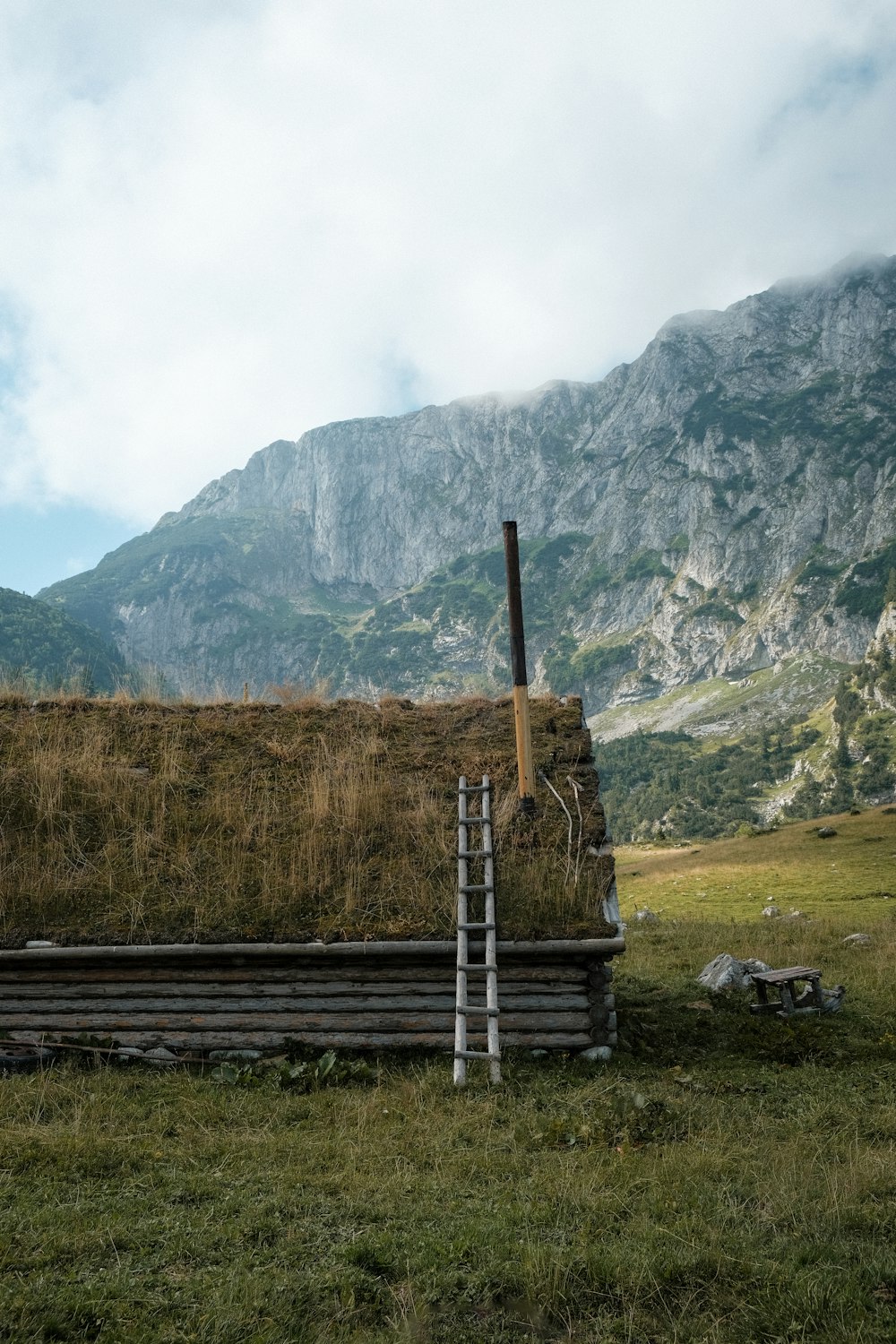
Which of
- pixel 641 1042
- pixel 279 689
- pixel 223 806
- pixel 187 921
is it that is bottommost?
pixel 641 1042

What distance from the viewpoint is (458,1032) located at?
9.52 metres

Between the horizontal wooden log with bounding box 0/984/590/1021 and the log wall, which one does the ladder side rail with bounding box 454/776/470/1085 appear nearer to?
the log wall

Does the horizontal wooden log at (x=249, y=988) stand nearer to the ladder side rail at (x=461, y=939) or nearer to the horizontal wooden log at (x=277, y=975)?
the horizontal wooden log at (x=277, y=975)

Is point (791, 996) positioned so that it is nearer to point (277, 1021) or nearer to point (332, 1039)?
point (332, 1039)

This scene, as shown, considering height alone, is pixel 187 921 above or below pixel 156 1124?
above

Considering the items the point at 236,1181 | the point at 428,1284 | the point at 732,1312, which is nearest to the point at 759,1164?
the point at 732,1312

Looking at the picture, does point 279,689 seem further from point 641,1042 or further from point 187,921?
point 641,1042

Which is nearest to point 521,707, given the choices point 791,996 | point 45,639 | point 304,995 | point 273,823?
point 273,823

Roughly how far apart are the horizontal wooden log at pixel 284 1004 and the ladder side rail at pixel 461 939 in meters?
0.56

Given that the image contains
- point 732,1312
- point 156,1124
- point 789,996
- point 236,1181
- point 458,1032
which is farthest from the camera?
point 789,996

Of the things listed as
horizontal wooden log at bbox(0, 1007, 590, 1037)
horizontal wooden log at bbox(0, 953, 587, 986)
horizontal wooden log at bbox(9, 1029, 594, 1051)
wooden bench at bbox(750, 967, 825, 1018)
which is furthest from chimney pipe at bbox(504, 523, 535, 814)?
wooden bench at bbox(750, 967, 825, 1018)

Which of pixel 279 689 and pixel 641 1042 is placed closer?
pixel 641 1042

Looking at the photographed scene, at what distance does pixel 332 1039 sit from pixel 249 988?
123 centimetres

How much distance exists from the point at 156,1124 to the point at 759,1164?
5319 millimetres
